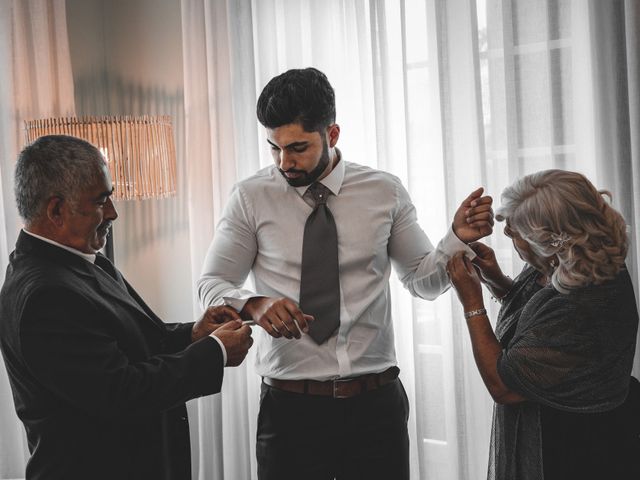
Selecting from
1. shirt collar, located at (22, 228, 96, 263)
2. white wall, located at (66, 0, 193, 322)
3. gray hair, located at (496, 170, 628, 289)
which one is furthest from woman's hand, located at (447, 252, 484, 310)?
white wall, located at (66, 0, 193, 322)

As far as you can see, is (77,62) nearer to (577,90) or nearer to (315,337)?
(315,337)

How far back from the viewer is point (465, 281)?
1823mm

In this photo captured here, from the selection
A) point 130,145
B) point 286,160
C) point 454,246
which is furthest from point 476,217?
point 130,145

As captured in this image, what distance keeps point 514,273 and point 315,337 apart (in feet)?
2.75

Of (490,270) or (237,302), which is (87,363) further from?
(490,270)

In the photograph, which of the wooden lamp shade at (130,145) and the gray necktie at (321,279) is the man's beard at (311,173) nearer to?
the gray necktie at (321,279)

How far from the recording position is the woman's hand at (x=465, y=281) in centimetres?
179

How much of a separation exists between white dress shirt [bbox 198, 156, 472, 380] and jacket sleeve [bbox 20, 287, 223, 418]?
1.49ft

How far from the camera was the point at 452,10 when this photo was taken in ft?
7.97

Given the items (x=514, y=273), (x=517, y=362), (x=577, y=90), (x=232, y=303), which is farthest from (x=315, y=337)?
(x=577, y=90)

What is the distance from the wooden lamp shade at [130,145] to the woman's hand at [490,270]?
4.39ft

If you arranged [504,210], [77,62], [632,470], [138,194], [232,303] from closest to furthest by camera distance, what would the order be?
1. [632,470]
2. [504,210]
3. [232,303]
4. [138,194]
5. [77,62]

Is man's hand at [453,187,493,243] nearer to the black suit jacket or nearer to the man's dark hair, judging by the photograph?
the man's dark hair

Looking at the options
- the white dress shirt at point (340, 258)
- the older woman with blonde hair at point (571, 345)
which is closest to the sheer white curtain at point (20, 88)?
the white dress shirt at point (340, 258)
